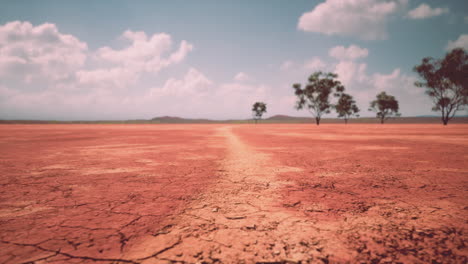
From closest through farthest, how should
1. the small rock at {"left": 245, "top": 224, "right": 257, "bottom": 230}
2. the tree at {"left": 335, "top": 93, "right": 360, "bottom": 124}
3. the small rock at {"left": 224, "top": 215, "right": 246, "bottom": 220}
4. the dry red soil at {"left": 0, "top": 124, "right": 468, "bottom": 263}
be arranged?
the dry red soil at {"left": 0, "top": 124, "right": 468, "bottom": 263}
the small rock at {"left": 245, "top": 224, "right": 257, "bottom": 230}
the small rock at {"left": 224, "top": 215, "right": 246, "bottom": 220}
the tree at {"left": 335, "top": 93, "right": 360, "bottom": 124}

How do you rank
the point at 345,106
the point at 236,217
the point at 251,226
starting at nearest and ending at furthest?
the point at 251,226, the point at 236,217, the point at 345,106

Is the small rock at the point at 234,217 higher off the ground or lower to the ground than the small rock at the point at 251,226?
lower

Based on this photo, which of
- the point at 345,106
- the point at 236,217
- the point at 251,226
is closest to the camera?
the point at 251,226

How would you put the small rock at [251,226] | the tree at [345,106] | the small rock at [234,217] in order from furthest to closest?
1. the tree at [345,106]
2. the small rock at [234,217]
3. the small rock at [251,226]

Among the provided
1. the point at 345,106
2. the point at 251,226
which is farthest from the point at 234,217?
the point at 345,106

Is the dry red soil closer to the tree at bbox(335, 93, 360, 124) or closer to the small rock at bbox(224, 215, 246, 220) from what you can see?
the small rock at bbox(224, 215, 246, 220)

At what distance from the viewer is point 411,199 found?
2.72 m

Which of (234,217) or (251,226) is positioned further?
(234,217)

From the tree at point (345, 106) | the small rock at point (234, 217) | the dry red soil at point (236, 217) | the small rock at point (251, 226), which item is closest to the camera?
the dry red soil at point (236, 217)

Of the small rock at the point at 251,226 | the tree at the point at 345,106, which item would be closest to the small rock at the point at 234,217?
the small rock at the point at 251,226

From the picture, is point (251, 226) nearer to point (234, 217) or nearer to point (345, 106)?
point (234, 217)

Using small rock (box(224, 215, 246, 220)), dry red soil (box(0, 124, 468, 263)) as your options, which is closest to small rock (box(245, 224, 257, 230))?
dry red soil (box(0, 124, 468, 263))

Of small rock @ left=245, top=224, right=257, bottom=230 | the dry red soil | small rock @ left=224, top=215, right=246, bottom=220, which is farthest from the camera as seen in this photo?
small rock @ left=224, top=215, right=246, bottom=220

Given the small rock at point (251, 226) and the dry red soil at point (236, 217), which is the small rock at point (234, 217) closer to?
the dry red soil at point (236, 217)
